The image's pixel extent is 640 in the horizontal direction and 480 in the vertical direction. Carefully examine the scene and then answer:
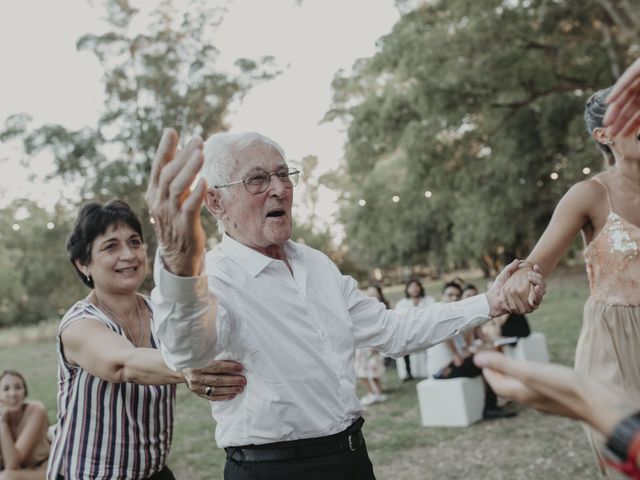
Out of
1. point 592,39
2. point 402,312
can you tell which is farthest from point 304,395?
point 592,39

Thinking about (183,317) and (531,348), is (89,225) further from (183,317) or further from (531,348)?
(531,348)

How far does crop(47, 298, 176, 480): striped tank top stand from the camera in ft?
8.69

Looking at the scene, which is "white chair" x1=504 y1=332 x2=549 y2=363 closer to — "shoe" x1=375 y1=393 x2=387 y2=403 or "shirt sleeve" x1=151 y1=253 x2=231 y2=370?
"shoe" x1=375 y1=393 x2=387 y2=403

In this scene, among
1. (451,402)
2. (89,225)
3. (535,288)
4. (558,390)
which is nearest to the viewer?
(558,390)

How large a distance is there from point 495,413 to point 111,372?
22.4ft

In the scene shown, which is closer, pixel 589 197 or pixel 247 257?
pixel 247 257

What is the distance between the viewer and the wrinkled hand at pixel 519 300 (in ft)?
8.78

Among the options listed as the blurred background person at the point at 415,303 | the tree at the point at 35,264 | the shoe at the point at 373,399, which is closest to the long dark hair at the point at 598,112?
the shoe at the point at 373,399

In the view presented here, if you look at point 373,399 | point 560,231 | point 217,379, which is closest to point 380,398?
point 373,399

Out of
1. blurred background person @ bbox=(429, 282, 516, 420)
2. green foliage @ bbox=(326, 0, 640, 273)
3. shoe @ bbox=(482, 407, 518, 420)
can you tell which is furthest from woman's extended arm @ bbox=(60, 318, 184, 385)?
green foliage @ bbox=(326, 0, 640, 273)

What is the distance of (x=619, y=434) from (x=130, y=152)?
21993mm

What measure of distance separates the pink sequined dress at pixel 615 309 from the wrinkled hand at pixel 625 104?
77 centimetres

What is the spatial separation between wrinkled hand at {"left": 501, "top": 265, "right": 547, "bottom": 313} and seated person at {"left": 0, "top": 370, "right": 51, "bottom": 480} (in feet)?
13.8

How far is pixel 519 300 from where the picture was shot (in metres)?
2.71
